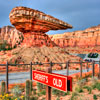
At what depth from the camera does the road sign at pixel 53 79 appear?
255 cm

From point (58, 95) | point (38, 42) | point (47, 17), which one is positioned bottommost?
point (58, 95)

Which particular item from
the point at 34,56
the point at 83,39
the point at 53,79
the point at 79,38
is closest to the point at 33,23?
the point at 34,56

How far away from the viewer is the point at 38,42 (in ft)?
73.1

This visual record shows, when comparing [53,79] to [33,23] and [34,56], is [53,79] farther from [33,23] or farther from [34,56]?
[33,23]

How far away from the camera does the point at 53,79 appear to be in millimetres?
2816

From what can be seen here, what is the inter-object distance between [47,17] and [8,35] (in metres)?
61.9

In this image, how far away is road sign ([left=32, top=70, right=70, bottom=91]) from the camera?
255cm

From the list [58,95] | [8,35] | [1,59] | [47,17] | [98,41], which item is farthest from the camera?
[8,35]

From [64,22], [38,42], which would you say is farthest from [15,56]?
[64,22]

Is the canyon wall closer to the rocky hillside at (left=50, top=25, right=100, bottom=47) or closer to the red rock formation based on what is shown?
the rocky hillside at (left=50, top=25, right=100, bottom=47)

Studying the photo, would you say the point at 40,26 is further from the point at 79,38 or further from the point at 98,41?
the point at 79,38

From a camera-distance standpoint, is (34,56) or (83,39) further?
(83,39)

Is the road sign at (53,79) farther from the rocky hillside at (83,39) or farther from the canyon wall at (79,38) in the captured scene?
the rocky hillside at (83,39)

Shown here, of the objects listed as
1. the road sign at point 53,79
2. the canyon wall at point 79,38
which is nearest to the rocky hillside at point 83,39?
the canyon wall at point 79,38
